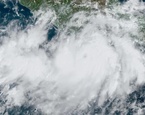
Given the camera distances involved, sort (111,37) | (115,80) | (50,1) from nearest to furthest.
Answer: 1. (115,80)
2. (111,37)
3. (50,1)

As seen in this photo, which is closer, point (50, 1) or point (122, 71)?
point (122, 71)

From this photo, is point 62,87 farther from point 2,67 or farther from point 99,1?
point 99,1

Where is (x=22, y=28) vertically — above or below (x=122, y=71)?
above

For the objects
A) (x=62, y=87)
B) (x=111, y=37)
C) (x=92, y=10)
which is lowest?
(x=62, y=87)

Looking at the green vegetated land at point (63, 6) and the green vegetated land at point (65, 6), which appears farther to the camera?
the green vegetated land at point (63, 6)

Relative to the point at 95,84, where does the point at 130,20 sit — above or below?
above

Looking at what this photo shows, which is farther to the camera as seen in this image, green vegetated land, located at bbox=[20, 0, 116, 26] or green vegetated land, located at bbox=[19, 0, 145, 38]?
green vegetated land, located at bbox=[20, 0, 116, 26]

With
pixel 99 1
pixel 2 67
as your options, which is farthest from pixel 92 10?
pixel 2 67

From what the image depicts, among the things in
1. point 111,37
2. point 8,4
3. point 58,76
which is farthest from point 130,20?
point 8,4

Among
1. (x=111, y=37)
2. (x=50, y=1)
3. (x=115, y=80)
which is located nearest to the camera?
(x=115, y=80)

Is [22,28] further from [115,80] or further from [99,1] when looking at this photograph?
[115,80]
